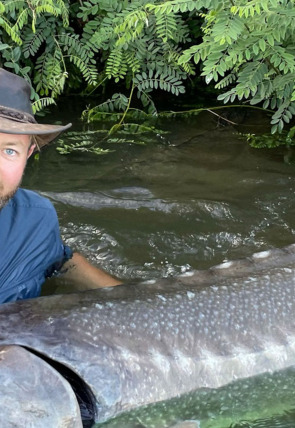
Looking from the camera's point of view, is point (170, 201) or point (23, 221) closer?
point (23, 221)

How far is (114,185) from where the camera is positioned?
540cm

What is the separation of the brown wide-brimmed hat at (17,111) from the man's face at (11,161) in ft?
0.31

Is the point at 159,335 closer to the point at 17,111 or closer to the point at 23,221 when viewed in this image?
the point at 23,221

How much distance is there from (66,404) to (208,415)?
0.66m

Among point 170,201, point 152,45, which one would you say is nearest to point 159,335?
point 170,201

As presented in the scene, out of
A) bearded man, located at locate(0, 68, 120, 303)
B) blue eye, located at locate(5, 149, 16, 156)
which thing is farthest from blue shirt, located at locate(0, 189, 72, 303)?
blue eye, located at locate(5, 149, 16, 156)

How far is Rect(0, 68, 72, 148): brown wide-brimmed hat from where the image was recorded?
290cm

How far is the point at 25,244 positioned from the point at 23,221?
4.4 inches

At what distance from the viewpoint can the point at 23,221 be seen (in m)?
3.41

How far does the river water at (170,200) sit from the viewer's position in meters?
4.49

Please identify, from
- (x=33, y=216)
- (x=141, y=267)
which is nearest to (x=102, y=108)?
(x=141, y=267)

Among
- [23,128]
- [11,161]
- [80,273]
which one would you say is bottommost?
[80,273]

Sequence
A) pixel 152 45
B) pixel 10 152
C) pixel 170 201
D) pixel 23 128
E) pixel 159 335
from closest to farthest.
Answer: pixel 159 335 < pixel 23 128 < pixel 10 152 < pixel 170 201 < pixel 152 45

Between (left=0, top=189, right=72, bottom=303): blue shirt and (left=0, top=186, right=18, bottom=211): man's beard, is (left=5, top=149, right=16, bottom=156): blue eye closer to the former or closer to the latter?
(left=0, top=186, right=18, bottom=211): man's beard
